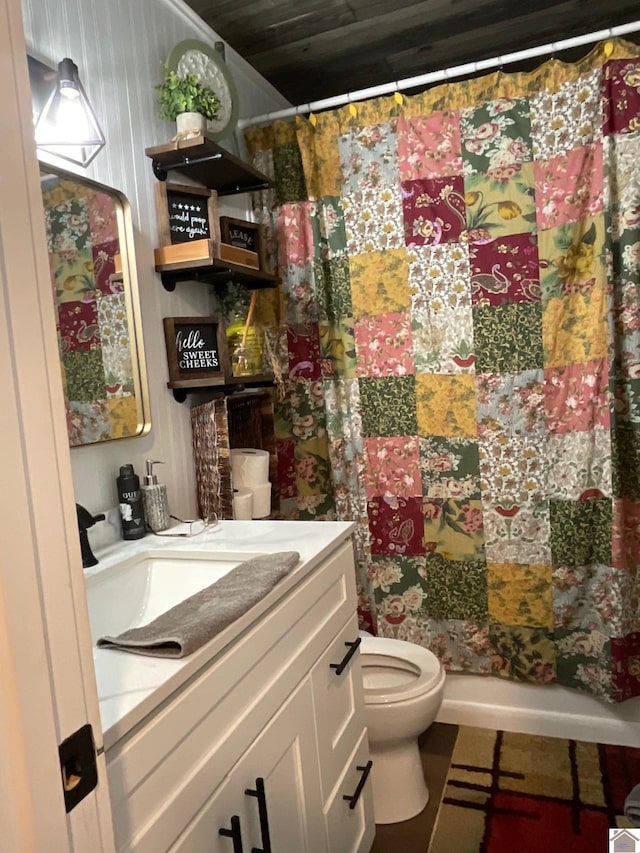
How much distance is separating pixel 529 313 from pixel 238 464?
3.32ft

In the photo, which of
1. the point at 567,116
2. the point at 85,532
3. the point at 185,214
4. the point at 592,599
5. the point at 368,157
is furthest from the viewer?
the point at 368,157

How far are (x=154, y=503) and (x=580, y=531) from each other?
129 centimetres

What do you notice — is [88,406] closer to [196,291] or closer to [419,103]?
[196,291]

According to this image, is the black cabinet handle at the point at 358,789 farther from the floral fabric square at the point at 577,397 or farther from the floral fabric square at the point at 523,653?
the floral fabric square at the point at 577,397

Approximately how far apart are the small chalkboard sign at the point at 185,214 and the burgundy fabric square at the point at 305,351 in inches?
20.1

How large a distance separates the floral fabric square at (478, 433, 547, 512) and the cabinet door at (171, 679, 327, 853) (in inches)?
40.5

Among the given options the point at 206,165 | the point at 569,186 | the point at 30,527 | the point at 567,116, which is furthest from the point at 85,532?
the point at 567,116

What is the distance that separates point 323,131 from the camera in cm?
207

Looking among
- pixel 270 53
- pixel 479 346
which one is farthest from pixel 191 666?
pixel 270 53

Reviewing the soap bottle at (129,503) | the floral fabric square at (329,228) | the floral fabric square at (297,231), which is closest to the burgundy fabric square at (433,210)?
the floral fabric square at (329,228)

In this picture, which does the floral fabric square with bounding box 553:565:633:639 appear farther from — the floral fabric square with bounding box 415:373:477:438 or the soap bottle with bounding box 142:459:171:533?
the soap bottle with bounding box 142:459:171:533

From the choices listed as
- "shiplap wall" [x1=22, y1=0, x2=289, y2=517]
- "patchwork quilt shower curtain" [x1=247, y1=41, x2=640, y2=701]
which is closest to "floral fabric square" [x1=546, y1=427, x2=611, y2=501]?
"patchwork quilt shower curtain" [x1=247, y1=41, x2=640, y2=701]

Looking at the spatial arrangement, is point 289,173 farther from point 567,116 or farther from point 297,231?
point 567,116

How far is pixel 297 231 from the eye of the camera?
6.95 ft
